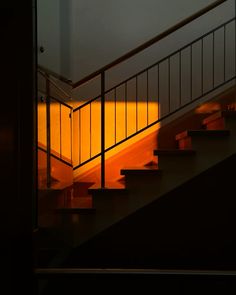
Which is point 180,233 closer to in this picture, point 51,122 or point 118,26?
point 51,122

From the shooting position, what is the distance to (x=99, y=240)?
11.4 ft

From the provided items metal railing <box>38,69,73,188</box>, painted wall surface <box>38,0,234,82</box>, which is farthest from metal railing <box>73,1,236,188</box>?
metal railing <box>38,69,73,188</box>

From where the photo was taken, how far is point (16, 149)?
1.53 meters

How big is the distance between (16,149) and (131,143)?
3.21 m

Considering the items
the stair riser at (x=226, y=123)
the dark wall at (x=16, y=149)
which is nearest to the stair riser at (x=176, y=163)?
the stair riser at (x=226, y=123)

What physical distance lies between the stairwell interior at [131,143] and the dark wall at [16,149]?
0.47 feet

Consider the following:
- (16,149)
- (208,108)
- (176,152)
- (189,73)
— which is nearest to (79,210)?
(176,152)

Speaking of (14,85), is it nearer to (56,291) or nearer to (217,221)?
(56,291)

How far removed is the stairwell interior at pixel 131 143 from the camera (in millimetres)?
3010

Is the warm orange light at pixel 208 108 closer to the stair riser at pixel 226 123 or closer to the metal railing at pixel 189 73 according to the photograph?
the metal railing at pixel 189 73

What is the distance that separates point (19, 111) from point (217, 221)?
257cm

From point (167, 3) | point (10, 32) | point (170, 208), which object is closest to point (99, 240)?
point (170, 208)

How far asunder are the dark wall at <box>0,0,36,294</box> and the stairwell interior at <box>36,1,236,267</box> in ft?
0.47

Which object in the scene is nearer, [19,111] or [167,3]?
[19,111]
